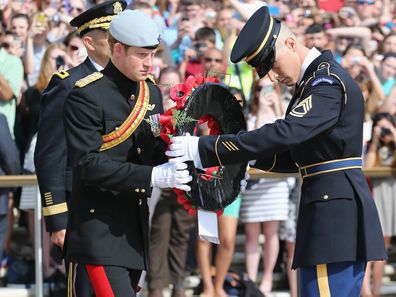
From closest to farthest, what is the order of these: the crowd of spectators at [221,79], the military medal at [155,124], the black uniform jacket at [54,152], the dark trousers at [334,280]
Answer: the dark trousers at [334,280], the military medal at [155,124], the black uniform jacket at [54,152], the crowd of spectators at [221,79]

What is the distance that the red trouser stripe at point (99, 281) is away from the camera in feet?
15.4

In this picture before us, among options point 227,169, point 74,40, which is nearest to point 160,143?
point 227,169

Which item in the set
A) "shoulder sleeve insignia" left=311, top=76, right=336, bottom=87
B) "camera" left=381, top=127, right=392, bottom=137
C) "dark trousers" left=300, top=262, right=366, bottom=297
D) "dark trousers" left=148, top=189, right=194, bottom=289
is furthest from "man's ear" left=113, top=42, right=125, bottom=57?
"camera" left=381, top=127, right=392, bottom=137

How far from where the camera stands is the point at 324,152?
186 inches

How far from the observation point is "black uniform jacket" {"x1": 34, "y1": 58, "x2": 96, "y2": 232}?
219 inches

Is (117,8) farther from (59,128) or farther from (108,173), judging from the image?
(108,173)

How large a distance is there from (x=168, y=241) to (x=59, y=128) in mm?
2629

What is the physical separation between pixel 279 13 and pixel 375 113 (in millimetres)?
2760

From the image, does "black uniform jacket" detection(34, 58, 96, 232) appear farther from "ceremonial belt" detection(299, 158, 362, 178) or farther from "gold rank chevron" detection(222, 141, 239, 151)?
"ceremonial belt" detection(299, 158, 362, 178)

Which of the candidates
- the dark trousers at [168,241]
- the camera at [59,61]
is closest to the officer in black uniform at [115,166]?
the dark trousers at [168,241]

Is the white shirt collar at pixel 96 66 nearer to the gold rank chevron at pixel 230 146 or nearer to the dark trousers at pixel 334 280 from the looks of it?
the gold rank chevron at pixel 230 146

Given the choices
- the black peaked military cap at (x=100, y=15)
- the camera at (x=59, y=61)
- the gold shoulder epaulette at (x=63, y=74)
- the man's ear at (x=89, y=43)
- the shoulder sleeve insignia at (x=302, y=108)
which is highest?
the black peaked military cap at (x=100, y=15)

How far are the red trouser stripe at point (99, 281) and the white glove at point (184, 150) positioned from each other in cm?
65

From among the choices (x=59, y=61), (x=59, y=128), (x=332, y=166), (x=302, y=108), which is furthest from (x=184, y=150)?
(x=59, y=61)
